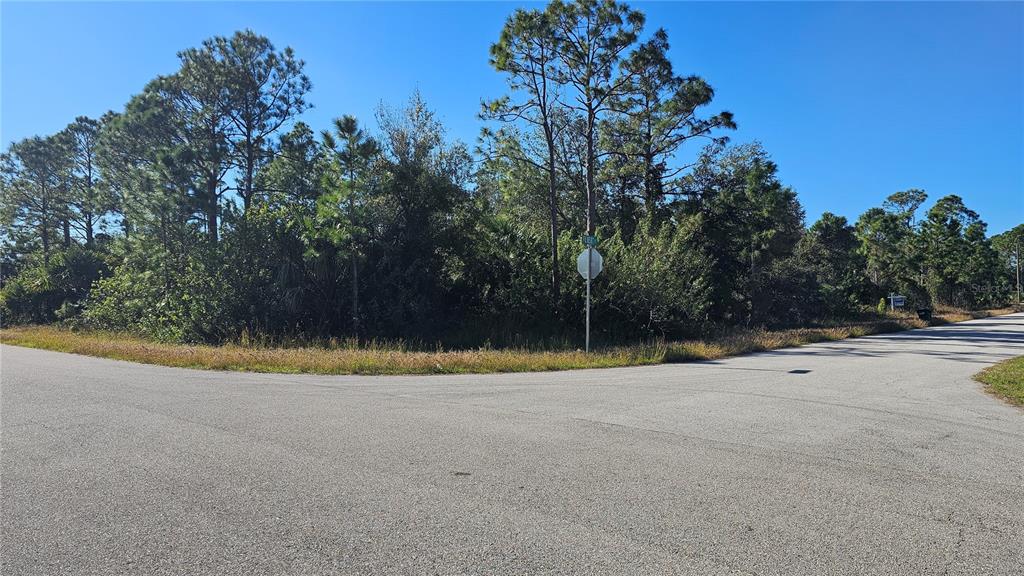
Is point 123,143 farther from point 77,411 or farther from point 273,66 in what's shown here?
point 77,411

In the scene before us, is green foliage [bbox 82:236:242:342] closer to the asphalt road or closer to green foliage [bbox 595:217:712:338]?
the asphalt road

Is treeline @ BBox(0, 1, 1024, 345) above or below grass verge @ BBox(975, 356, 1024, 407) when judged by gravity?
above

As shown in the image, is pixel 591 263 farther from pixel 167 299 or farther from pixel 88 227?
pixel 88 227

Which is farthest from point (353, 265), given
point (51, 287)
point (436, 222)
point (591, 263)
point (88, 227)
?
point (88, 227)

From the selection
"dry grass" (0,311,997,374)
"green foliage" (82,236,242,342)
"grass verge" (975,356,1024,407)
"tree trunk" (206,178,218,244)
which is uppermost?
"tree trunk" (206,178,218,244)

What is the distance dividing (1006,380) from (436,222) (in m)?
17.1

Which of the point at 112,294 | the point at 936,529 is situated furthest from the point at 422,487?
the point at 112,294

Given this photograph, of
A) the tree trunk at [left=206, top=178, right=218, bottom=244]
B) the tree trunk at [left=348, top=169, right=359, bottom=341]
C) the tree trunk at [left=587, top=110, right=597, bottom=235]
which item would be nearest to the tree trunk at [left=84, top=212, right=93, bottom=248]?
the tree trunk at [left=206, top=178, right=218, bottom=244]

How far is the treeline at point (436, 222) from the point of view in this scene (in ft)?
65.2

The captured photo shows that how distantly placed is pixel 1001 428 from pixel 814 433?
→ 239cm

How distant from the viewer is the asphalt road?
2975 millimetres

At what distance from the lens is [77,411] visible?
6.76 meters

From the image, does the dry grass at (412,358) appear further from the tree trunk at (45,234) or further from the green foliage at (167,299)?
the tree trunk at (45,234)

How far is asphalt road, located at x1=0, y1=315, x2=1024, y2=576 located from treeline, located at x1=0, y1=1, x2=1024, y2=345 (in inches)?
475
